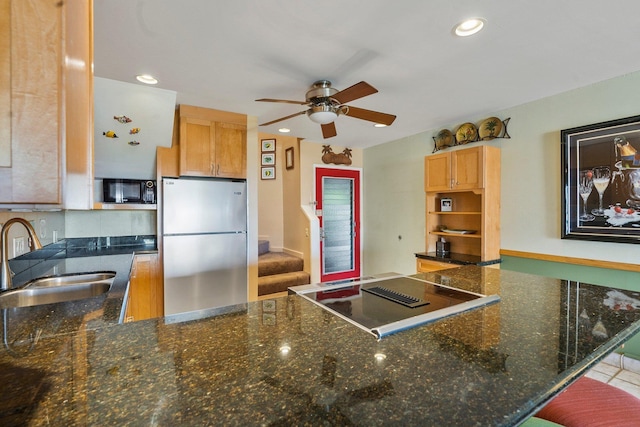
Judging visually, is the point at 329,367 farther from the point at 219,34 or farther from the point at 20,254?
the point at 20,254

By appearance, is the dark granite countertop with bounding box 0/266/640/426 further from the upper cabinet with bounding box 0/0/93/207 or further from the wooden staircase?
the wooden staircase

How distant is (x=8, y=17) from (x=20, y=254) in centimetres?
210

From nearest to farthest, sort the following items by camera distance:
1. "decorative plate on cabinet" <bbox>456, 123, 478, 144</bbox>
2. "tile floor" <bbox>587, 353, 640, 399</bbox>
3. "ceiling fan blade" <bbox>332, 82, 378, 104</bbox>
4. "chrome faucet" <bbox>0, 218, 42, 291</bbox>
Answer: "chrome faucet" <bbox>0, 218, 42, 291</bbox> → "ceiling fan blade" <bbox>332, 82, 378, 104</bbox> → "tile floor" <bbox>587, 353, 640, 399</bbox> → "decorative plate on cabinet" <bbox>456, 123, 478, 144</bbox>

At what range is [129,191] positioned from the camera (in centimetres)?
330

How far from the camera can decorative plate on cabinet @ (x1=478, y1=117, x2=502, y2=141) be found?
126 inches

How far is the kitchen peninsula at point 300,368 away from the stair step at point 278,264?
3246 mm

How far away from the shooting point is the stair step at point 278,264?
14.2 feet

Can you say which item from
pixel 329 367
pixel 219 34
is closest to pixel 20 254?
pixel 219 34

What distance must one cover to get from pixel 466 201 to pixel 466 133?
0.81 m

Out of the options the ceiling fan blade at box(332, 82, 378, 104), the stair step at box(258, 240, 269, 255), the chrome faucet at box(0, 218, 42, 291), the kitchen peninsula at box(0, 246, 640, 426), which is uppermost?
the ceiling fan blade at box(332, 82, 378, 104)

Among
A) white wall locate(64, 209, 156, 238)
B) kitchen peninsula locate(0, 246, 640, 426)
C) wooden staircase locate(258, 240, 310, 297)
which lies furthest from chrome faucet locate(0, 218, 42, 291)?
wooden staircase locate(258, 240, 310, 297)

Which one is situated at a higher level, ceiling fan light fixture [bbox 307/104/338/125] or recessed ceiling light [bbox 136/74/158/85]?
recessed ceiling light [bbox 136/74/158/85]

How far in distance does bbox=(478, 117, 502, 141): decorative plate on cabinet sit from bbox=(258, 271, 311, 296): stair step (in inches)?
117

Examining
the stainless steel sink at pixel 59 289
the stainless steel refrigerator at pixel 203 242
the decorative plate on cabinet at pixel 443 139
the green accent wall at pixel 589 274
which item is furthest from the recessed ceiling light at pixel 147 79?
the green accent wall at pixel 589 274
